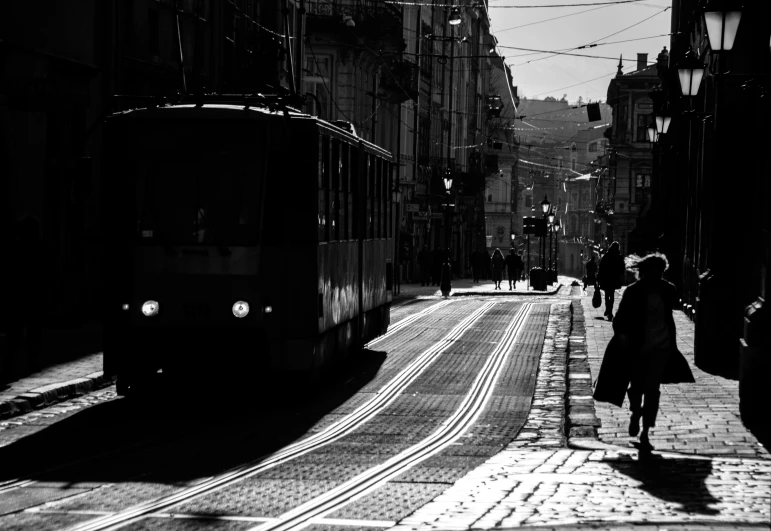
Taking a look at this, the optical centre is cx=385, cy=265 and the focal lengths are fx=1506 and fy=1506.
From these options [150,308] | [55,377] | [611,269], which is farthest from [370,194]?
[611,269]

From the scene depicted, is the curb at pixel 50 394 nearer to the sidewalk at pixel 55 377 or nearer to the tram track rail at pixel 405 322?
the sidewalk at pixel 55 377

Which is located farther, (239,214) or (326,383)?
(326,383)

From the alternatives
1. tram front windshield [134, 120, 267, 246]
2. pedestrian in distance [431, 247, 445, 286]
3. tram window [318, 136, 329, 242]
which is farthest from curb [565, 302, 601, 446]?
pedestrian in distance [431, 247, 445, 286]

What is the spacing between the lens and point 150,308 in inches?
554

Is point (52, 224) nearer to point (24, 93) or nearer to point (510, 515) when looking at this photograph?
point (24, 93)

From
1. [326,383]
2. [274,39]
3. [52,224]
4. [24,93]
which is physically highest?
[274,39]

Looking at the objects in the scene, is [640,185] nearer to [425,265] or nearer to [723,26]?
[425,265]

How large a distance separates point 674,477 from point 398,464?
2.06 metres

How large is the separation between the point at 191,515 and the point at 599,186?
110 meters

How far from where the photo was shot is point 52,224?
958 inches

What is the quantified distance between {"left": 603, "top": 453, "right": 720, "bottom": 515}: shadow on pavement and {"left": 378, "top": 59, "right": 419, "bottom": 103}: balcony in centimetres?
4647

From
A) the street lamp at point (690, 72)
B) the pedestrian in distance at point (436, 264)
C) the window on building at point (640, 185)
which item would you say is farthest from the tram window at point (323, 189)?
the window on building at point (640, 185)

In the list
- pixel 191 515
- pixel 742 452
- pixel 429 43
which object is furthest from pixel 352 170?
pixel 429 43

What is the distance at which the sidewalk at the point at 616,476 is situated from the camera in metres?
8.00
